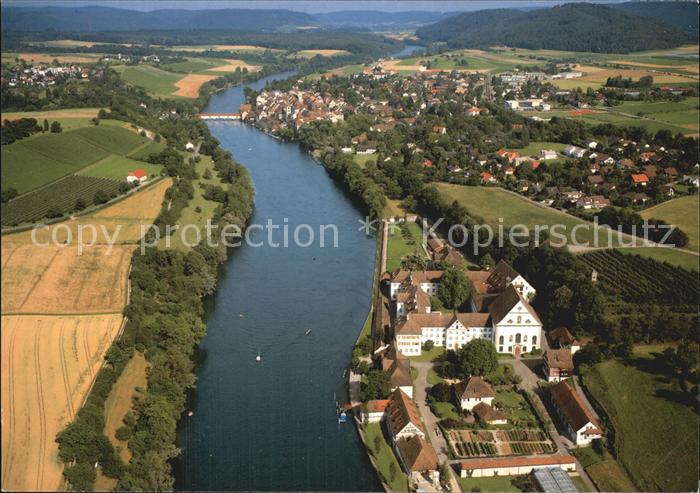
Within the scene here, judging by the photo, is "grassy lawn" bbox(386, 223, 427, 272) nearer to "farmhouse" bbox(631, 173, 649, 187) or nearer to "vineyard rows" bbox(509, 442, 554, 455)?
"vineyard rows" bbox(509, 442, 554, 455)

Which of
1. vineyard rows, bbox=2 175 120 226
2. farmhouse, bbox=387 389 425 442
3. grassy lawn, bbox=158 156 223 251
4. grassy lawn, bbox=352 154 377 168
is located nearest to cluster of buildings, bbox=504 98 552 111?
grassy lawn, bbox=352 154 377 168

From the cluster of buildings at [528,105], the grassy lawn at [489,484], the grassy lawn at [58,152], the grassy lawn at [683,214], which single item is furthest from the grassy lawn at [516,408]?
the cluster of buildings at [528,105]

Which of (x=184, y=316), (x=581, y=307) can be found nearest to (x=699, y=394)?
(x=581, y=307)

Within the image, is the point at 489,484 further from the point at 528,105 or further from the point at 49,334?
the point at 528,105

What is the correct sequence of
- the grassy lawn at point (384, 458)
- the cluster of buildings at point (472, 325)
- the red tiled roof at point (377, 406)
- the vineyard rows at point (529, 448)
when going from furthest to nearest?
the cluster of buildings at point (472, 325) → the red tiled roof at point (377, 406) → the vineyard rows at point (529, 448) → the grassy lawn at point (384, 458)

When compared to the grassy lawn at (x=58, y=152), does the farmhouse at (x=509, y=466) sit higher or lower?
lower

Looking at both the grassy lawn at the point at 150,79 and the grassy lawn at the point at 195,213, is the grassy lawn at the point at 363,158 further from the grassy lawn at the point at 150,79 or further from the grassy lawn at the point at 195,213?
the grassy lawn at the point at 150,79
